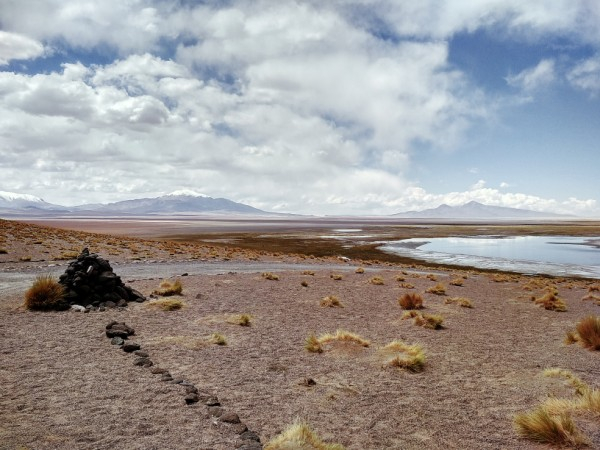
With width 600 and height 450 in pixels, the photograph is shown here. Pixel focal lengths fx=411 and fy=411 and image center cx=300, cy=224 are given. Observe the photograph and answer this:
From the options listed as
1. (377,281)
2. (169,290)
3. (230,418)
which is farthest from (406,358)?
(377,281)

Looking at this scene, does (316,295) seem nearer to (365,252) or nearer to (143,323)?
(143,323)

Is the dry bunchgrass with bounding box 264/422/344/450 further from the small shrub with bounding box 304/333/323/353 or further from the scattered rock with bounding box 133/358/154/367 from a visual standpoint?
the small shrub with bounding box 304/333/323/353

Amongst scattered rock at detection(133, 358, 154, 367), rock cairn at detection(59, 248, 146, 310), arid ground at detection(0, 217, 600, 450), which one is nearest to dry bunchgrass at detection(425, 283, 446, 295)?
arid ground at detection(0, 217, 600, 450)

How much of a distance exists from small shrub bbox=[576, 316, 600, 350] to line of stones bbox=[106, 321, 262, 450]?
10.6 m

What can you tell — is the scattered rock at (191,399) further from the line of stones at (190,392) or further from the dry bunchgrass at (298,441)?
the dry bunchgrass at (298,441)

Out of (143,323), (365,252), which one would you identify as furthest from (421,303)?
(365,252)

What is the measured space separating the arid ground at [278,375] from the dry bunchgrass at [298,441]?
1.54 feet

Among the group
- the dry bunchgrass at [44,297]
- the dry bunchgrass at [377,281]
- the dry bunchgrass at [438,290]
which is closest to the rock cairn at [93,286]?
the dry bunchgrass at [44,297]

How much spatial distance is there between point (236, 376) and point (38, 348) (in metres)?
5.38

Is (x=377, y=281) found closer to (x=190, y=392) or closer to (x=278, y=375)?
(x=278, y=375)

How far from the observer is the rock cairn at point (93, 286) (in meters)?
15.9

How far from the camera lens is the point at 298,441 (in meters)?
5.85

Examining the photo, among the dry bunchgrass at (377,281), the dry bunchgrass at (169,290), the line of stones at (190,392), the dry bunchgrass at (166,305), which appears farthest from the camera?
the dry bunchgrass at (377,281)

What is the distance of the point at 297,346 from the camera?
11.6m
